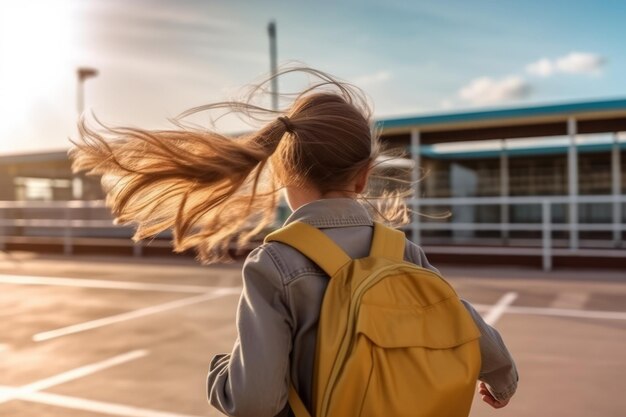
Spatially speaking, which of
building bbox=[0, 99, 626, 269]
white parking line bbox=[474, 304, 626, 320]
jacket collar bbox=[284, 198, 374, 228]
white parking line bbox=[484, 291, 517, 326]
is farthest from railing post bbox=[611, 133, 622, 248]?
jacket collar bbox=[284, 198, 374, 228]

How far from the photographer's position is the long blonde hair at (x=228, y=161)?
134 cm

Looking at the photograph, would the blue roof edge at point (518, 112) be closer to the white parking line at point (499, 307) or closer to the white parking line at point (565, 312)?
the white parking line at point (499, 307)

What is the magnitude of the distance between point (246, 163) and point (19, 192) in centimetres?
2055

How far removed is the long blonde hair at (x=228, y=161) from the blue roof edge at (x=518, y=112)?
9.44 metres

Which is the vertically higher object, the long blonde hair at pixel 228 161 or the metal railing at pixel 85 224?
the long blonde hair at pixel 228 161

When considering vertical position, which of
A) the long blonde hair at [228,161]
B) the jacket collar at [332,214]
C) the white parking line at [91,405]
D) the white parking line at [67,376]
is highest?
the long blonde hair at [228,161]

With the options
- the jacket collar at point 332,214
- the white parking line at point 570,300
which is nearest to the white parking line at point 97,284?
the white parking line at point 570,300

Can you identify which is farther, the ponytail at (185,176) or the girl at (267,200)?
the ponytail at (185,176)

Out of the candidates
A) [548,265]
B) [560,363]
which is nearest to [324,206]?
[560,363]

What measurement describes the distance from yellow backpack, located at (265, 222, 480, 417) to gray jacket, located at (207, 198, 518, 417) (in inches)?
1.5

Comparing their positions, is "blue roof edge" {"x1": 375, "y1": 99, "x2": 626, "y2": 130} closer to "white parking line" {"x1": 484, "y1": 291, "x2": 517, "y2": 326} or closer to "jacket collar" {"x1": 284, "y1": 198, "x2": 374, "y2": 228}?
"white parking line" {"x1": 484, "y1": 291, "x2": 517, "y2": 326}

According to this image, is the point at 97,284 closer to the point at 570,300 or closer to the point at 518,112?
the point at 570,300

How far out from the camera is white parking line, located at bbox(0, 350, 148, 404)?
3.54 meters

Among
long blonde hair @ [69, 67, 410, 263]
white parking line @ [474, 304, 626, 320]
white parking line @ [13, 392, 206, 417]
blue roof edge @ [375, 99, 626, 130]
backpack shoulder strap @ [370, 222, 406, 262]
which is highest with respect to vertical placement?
blue roof edge @ [375, 99, 626, 130]
